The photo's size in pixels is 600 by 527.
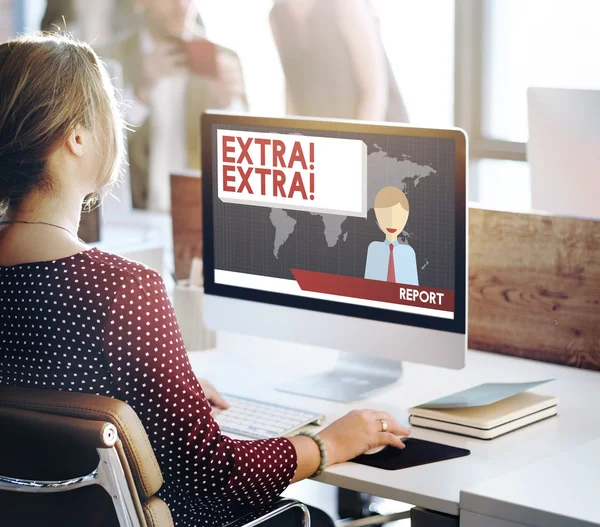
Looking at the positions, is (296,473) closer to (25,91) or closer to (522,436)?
(522,436)

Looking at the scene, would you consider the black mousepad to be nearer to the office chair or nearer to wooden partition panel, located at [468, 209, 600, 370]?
the office chair

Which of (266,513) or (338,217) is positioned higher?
(338,217)

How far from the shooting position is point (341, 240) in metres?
1.88

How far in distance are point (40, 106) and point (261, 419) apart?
684 mm

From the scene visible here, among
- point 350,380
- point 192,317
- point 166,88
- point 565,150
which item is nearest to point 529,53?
point 166,88

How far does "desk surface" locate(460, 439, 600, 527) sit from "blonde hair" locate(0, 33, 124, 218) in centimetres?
75

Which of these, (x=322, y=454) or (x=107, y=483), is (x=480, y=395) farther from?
(x=107, y=483)

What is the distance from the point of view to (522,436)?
1.66 metres

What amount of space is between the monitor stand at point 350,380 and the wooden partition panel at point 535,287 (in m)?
0.28

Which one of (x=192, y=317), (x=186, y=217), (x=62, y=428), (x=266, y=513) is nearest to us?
(x=62, y=428)

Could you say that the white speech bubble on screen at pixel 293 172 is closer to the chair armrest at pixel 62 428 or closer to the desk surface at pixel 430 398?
the desk surface at pixel 430 398

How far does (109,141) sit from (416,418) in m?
0.72

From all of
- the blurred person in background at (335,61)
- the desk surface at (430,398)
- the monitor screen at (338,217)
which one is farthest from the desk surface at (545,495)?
the blurred person in background at (335,61)

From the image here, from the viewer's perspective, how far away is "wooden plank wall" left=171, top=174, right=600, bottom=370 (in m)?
2.03
